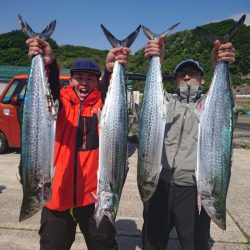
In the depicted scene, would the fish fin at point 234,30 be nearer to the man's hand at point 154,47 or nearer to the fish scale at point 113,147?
the man's hand at point 154,47

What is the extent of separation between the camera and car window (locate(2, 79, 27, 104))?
10.1 metres

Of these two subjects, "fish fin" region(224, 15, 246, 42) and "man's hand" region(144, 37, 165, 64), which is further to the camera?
"man's hand" region(144, 37, 165, 64)

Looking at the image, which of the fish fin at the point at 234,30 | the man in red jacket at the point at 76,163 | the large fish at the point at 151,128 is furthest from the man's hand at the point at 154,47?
the fish fin at the point at 234,30

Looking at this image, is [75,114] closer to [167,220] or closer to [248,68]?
[167,220]

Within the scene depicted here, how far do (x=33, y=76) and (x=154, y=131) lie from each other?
40.3 inches

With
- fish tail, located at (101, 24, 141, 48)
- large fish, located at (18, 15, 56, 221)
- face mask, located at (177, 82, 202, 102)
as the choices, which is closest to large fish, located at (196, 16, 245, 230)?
face mask, located at (177, 82, 202, 102)

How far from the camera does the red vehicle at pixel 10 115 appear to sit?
995 cm

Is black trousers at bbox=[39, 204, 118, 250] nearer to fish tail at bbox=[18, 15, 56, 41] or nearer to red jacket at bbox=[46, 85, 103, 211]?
red jacket at bbox=[46, 85, 103, 211]

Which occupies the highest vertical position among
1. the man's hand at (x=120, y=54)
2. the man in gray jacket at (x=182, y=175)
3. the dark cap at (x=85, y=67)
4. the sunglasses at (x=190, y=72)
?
the man's hand at (x=120, y=54)

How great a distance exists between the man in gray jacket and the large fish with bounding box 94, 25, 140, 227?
0.61m

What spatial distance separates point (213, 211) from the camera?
2977 mm

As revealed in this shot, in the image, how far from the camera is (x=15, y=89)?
10.1 m

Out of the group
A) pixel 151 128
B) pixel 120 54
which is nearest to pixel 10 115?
pixel 120 54

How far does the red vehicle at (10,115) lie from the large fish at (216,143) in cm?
719
